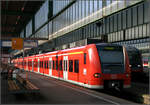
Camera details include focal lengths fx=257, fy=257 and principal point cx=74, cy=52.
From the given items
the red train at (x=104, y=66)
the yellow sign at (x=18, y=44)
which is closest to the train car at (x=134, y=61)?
the red train at (x=104, y=66)

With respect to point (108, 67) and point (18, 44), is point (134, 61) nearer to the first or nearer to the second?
point (108, 67)

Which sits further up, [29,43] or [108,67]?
[29,43]

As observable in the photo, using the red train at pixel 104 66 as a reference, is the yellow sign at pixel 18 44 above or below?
above

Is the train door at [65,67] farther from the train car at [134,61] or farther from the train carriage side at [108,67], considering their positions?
the train car at [134,61]

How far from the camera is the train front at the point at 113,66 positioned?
42.7 ft

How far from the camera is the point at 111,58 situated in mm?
13492

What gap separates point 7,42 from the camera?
27781mm

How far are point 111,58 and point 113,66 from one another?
1.50 ft

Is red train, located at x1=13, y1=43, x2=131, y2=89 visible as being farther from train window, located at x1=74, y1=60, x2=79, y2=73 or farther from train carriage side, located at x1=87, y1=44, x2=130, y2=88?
train window, located at x1=74, y1=60, x2=79, y2=73

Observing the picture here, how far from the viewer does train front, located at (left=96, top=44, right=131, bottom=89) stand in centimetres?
1300

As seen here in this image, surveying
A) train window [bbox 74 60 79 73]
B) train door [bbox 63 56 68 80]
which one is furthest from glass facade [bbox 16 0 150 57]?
train window [bbox 74 60 79 73]

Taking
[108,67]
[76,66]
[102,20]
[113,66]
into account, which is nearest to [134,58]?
[76,66]

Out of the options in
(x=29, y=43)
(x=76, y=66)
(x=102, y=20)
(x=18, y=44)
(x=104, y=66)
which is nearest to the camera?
(x=104, y=66)

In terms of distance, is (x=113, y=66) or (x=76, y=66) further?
(x=76, y=66)
